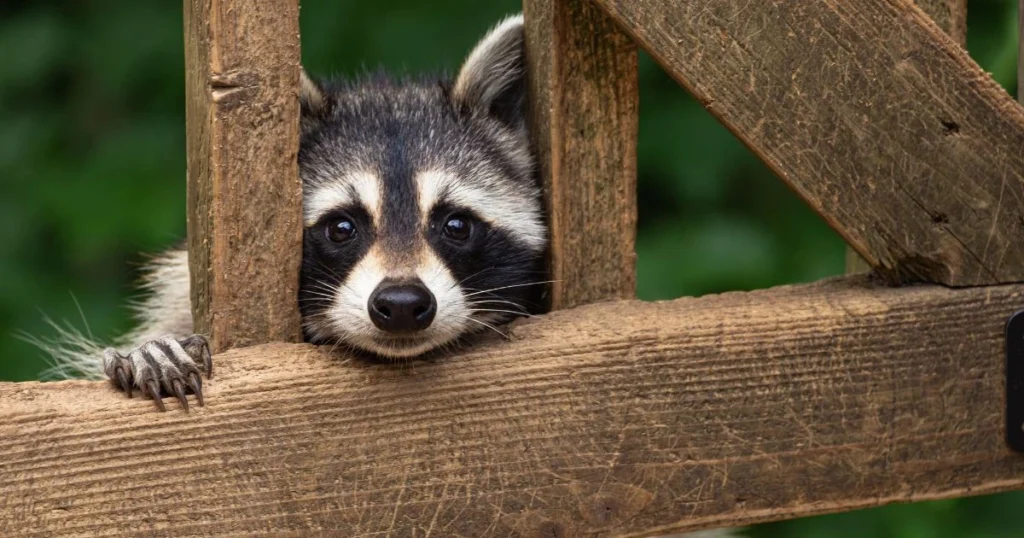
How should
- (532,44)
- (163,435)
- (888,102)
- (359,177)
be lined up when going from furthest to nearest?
(359,177) < (532,44) < (888,102) < (163,435)

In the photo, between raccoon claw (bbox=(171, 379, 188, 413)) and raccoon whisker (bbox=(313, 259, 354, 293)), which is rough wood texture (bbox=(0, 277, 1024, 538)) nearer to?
raccoon claw (bbox=(171, 379, 188, 413))

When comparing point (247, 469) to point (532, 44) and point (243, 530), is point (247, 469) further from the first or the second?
point (532, 44)

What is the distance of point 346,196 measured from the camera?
98.3 inches

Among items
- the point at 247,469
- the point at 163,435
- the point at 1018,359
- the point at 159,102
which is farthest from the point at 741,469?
the point at 159,102

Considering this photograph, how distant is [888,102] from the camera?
2053 mm

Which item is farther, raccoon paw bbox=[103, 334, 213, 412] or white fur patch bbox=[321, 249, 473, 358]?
white fur patch bbox=[321, 249, 473, 358]

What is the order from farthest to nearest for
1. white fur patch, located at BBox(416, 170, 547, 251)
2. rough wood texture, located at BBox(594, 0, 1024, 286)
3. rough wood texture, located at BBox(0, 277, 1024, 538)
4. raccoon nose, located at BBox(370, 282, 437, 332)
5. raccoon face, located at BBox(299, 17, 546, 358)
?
white fur patch, located at BBox(416, 170, 547, 251) < raccoon face, located at BBox(299, 17, 546, 358) < raccoon nose, located at BBox(370, 282, 437, 332) < rough wood texture, located at BBox(594, 0, 1024, 286) < rough wood texture, located at BBox(0, 277, 1024, 538)

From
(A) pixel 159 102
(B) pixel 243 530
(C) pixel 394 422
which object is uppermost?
(A) pixel 159 102

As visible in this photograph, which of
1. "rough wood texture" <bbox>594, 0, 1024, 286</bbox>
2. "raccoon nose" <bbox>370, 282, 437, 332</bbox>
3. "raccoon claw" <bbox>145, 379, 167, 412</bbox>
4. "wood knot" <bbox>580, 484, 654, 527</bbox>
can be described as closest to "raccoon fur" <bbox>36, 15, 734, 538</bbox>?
"raccoon nose" <bbox>370, 282, 437, 332</bbox>

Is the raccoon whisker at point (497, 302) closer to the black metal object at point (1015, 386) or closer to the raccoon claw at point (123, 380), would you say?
the raccoon claw at point (123, 380)

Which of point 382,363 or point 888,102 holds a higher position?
point 888,102

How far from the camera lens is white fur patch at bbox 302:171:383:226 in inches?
97.2

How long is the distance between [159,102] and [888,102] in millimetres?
2945

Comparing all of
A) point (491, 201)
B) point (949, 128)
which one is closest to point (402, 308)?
point (491, 201)
